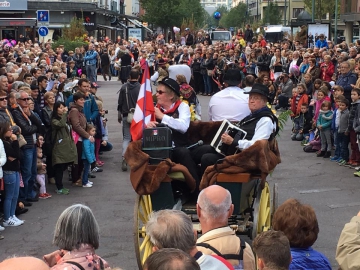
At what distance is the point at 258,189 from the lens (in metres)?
7.83

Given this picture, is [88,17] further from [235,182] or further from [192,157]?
[235,182]

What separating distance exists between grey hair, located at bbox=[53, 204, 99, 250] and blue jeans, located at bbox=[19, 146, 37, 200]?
6.20 metres

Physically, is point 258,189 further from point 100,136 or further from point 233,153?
point 100,136

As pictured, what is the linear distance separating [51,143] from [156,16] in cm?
6973

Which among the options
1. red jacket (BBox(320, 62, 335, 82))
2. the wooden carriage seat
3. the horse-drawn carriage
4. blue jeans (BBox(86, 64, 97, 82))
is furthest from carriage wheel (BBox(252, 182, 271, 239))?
blue jeans (BBox(86, 64, 97, 82))

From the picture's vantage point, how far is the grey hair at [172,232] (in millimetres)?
4414

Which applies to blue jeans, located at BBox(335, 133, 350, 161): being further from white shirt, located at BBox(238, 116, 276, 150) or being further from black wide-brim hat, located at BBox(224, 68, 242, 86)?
white shirt, located at BBox(238, 116, 276, 150)

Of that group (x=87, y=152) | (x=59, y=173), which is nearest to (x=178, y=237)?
(x=59, y=173)

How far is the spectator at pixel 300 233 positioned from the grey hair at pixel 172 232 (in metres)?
0.91

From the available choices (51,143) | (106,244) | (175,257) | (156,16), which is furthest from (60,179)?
(156,16)

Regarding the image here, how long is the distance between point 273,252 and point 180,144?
4.12 m

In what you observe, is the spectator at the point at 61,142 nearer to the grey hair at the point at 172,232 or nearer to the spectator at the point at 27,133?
the spectator at the point at 27,133

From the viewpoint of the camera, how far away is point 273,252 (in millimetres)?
4266

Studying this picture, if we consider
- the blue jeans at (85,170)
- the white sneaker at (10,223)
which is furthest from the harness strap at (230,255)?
the blue jeans at (85,170)
